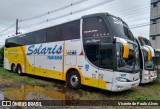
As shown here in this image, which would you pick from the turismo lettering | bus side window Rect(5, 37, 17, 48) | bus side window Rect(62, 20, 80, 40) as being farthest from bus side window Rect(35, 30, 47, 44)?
→ bus side window Rect(5, 37, 17, 48)

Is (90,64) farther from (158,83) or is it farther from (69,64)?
(158,83)

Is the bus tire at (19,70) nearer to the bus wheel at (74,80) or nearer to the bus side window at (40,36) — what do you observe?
the bus side window at (40,36)

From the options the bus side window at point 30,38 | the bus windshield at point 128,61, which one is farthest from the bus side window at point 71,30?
the bus side window at point 30,38

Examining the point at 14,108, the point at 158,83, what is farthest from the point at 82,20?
the point at 158,83

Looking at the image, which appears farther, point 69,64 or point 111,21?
point 69,64

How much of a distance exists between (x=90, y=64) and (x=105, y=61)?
987 mm

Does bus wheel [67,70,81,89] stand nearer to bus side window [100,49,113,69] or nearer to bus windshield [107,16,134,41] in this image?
bus side window [100,49,113,69]

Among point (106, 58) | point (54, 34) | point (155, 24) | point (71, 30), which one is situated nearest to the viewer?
point (106, 58)

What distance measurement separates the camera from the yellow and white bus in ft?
27.1

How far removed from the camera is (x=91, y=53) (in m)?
9.21

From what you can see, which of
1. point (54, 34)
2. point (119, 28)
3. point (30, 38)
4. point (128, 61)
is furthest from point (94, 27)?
point (30, 38)

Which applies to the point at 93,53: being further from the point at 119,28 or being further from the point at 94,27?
the point at 119,28

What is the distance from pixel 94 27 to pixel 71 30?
1.77 m

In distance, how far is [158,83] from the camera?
1337cm
